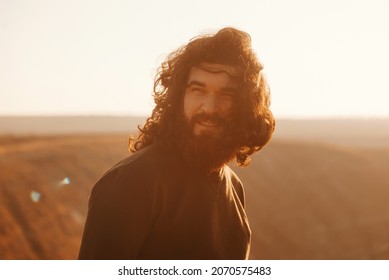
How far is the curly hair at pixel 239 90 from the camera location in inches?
113

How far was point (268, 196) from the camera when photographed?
47.7 m

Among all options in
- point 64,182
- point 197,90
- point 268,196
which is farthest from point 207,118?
point 268,196

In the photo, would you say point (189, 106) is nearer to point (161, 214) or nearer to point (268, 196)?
point (161, 214)

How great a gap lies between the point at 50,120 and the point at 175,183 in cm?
16953

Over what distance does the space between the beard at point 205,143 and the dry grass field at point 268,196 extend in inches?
935

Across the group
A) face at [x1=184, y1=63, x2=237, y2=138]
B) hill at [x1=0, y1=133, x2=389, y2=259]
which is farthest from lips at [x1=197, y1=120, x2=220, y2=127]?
hill at [x1=0, y1=133, x2=389, y2=259]

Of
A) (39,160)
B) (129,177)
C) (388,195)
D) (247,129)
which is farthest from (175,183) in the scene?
(388,195)

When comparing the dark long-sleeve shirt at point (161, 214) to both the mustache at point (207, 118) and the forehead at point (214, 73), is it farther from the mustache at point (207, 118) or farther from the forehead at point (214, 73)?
the forehead at point (214, 73)

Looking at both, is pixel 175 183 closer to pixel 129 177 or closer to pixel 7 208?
pixel 129 177

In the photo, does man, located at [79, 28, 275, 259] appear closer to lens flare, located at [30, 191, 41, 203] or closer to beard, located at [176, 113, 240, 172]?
beard, located at [176, 113, 240, 172]

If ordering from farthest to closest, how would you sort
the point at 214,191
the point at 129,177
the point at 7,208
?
the point at 7,208
the point at 214,191
the point at 129,177

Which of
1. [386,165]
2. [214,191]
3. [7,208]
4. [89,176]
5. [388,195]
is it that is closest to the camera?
[214,191]

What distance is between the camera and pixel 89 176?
37.4 metres

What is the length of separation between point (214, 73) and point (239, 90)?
18cm
